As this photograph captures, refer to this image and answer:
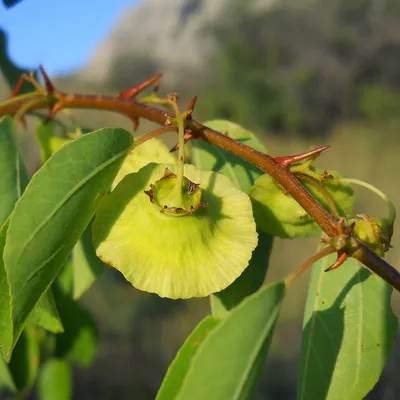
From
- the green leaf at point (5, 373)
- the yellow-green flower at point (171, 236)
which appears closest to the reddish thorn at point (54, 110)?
the yellow-green flower at point (171, 236)

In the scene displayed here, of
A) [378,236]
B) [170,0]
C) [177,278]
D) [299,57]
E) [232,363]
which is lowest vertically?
[232,363]

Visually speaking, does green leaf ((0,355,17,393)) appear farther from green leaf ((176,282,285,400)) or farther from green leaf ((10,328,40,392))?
green leaf ((176,282,285,400))

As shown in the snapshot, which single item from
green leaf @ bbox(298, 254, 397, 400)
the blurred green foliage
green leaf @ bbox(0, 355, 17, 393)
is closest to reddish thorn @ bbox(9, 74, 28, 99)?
green leaf @ bbox(0, 355, 17, 393)

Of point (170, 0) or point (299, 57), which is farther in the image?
point (170, 0)

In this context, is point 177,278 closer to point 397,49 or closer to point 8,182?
point 8,182

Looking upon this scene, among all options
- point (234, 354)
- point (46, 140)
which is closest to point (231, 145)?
point (234, 354)

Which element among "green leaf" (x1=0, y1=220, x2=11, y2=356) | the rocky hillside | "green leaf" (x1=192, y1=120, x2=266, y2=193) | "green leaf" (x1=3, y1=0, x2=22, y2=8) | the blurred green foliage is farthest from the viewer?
the rocky hillside

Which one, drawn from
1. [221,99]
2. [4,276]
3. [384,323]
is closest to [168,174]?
[4,276]
